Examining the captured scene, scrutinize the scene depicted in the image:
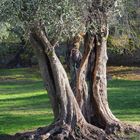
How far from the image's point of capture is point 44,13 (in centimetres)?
1147

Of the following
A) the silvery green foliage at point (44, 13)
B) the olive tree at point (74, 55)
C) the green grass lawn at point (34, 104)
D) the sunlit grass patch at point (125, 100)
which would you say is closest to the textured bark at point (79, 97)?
the olive tree at point (74, 55)

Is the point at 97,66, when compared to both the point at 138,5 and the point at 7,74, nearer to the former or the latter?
the point at 138,5

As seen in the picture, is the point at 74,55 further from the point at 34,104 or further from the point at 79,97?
the point at 34,104

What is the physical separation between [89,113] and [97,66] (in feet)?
3.96

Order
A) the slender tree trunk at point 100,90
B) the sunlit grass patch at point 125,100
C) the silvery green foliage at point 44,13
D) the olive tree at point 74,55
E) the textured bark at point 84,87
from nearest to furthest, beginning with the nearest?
1. the silvery green foliage at point 44,13
2. the olive tree at point 74,55
3. the textured bark at point 84,87
4. the slender tree trunk at point 100,90
5. the sunlit grass patch at point 125,100

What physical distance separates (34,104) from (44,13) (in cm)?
1160

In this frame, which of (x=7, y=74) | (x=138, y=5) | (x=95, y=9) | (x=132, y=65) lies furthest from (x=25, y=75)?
(x=95, y=9)

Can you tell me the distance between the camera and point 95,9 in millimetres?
13125

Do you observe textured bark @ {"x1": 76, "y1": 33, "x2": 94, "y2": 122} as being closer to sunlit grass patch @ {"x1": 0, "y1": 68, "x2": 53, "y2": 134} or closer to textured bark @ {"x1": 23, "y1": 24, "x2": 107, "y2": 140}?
textured bark @ {"x1": 23, "y1": 24, "x2": 107, "y2": 140}

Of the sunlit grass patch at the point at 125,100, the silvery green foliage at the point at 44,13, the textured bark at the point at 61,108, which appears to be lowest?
the sunlit grass patch at the point at 125,100

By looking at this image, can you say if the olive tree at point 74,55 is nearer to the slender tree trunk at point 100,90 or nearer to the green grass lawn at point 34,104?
the slender tree trunk at point 100,90

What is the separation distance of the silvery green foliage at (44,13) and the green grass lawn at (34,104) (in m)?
5.05

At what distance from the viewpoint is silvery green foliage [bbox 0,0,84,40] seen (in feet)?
36.9

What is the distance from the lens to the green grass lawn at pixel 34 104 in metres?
17.5
